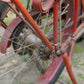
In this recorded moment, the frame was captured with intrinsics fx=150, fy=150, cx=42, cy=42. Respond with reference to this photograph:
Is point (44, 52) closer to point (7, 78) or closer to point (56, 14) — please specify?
point (56, 14)

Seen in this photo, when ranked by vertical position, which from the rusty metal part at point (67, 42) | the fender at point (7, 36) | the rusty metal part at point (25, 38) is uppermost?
the fender at point (7, 36)

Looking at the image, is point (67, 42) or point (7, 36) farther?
point (7, 36)

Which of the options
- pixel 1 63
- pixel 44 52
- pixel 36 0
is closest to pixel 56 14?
pixel 36 0

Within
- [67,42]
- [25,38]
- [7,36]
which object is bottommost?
[67,42]

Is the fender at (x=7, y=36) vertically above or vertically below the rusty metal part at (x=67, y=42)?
above

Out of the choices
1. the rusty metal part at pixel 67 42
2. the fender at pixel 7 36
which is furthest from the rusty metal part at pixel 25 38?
the rusty metal part at pixel 67 42

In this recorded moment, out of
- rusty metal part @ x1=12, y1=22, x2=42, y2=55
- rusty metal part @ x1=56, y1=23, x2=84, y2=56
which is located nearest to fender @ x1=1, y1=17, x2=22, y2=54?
rusty metal part @ x1=12, y1=22, x2=42, y2=55

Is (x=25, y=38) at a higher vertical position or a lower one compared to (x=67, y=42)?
higher

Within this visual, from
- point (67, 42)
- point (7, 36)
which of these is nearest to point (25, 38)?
point (7, 36)

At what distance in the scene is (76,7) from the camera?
137cm

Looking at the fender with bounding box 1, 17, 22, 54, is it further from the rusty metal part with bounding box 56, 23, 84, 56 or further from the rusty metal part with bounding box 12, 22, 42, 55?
the rusty metal part with bounding box 56, 23, 84, 56

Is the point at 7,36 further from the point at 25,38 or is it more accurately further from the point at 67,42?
the point at 67,42

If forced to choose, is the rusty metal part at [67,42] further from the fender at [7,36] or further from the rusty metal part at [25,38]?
the fender at [7,36]

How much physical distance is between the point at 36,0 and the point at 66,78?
3.76 feet
